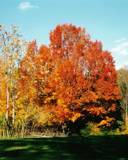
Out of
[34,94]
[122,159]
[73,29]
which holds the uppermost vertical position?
[73,29]

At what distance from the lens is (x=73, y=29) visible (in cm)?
4400

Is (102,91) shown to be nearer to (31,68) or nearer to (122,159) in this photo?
(31,68)

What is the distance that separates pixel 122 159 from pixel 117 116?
35846 millimetres

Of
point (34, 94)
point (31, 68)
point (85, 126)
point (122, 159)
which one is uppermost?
point (31, 68)

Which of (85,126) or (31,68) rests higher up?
(31,68)

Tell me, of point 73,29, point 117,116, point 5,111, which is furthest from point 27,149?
point 117,116

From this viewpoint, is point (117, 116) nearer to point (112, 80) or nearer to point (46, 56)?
point (112, 80)

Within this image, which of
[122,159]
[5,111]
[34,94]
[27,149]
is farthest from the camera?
[34,94]

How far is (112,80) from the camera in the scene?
42.5 meters

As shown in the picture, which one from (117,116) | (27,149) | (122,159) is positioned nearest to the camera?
(122,159)

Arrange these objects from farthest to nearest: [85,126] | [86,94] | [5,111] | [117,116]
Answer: [117,116]
[85,126]
[86,94]
[5,111]

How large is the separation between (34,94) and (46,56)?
625 centimetres

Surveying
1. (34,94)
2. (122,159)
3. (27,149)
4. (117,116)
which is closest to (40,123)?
(34,94)

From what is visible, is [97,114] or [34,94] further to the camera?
[97,114]
